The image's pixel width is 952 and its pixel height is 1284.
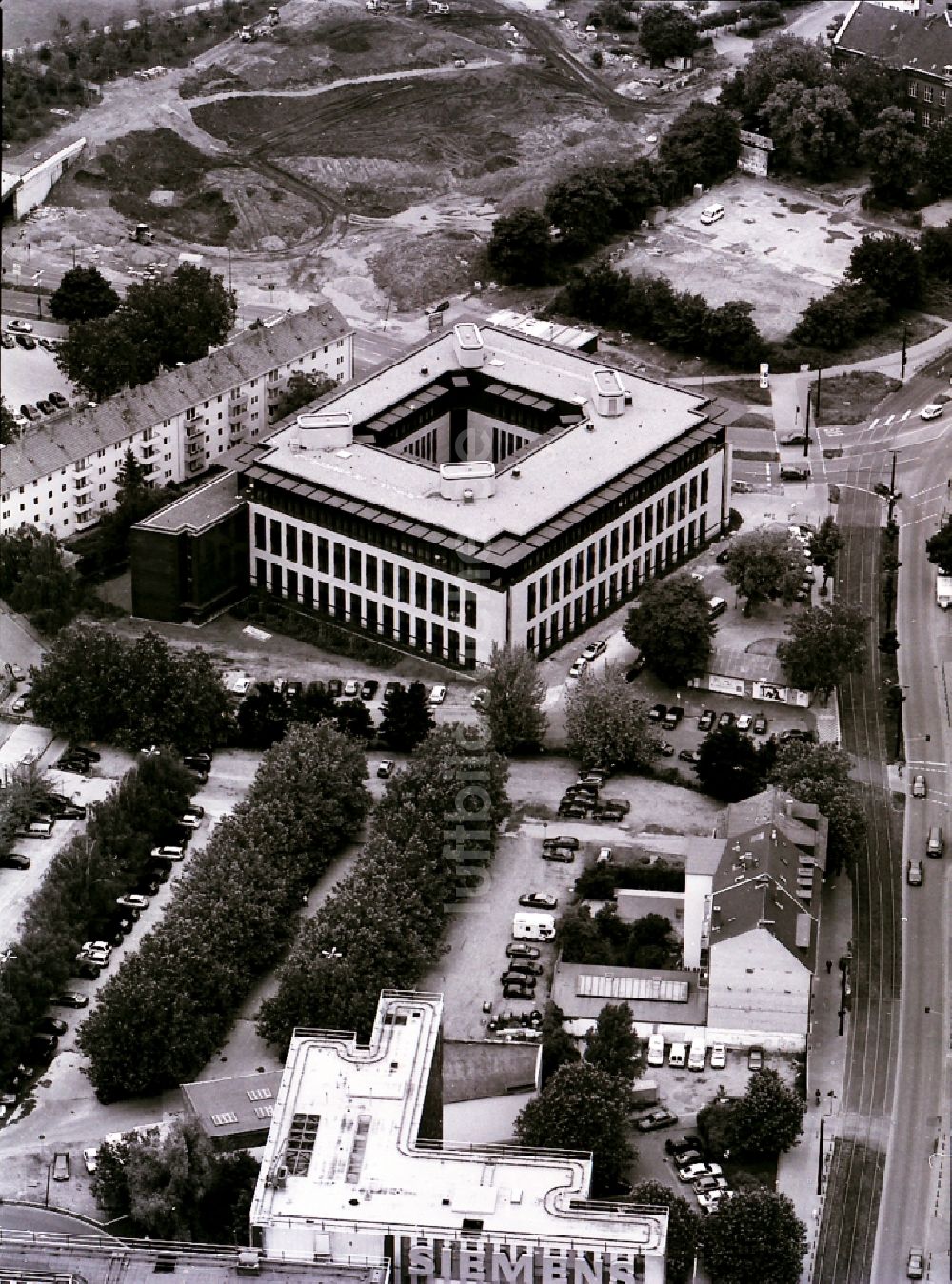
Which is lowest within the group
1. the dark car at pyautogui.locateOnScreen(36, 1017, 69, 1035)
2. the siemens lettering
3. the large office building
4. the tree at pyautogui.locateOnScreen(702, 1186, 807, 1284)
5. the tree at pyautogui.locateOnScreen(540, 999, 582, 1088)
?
the dark car at pyautogui.locateOnScreen(36, 1017, 69, 1035)

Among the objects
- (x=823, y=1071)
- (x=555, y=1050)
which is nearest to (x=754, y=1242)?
(x=823, y=1071)

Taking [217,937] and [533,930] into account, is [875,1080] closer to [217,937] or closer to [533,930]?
[533,930]

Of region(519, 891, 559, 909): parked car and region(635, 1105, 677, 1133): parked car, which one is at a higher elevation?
region(519, 891, 559, 909): parked car

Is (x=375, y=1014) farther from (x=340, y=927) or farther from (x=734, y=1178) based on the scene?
(x=734, y=1178)

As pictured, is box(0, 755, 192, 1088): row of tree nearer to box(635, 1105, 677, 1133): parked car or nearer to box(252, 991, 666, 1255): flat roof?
box(252, 991, 666, 1255): flat roof

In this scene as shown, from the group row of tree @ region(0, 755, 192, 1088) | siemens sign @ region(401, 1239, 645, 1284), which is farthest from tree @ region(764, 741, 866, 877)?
siemens sign @ region(401, 1239, 645, 1284)

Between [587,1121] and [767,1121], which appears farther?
[767,1121]
